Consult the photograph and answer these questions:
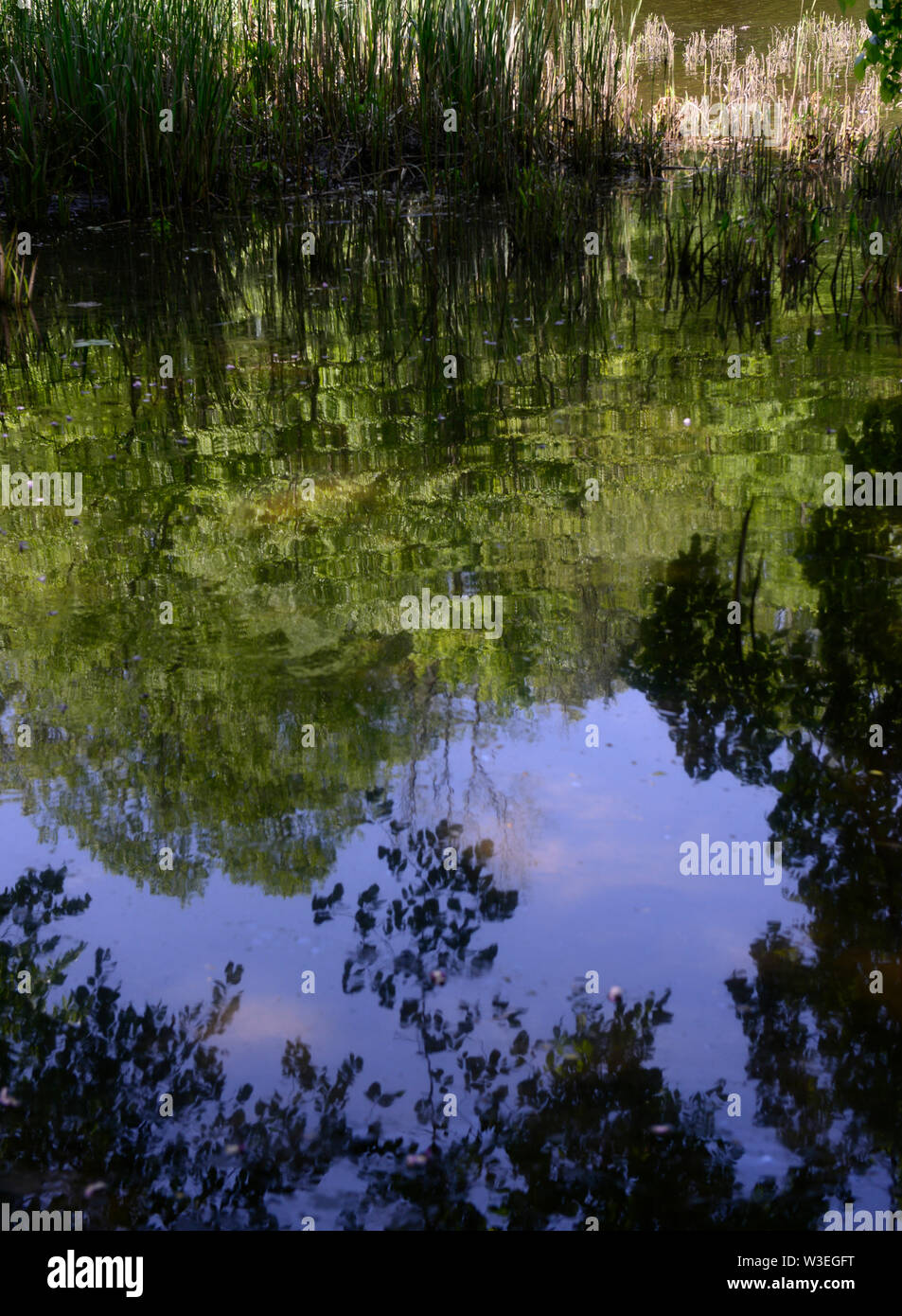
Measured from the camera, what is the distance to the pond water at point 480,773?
2.41 metres

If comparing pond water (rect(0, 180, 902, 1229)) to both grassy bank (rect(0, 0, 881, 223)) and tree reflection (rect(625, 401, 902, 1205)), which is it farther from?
grassy bank (rect(0, 0, 881, 223))

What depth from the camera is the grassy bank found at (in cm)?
1076

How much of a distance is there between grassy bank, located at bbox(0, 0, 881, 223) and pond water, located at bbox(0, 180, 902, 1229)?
4.94m

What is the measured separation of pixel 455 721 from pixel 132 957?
4.04 feet

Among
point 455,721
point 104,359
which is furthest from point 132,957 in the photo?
point 104,359

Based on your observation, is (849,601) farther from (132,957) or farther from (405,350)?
(405,350)

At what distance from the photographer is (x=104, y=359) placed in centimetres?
757

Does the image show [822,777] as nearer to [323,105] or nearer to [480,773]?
[480,773]

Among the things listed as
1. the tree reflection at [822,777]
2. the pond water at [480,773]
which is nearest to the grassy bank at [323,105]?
the pond water at [480,773]

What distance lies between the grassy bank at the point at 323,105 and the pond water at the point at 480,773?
4.94 m

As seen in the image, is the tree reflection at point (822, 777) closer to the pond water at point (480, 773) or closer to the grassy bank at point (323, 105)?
the pond water at point (480, 773)

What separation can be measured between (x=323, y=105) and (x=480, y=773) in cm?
1113

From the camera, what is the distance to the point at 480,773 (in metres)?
3.48

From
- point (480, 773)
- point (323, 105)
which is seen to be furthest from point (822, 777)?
point (323, 105)
